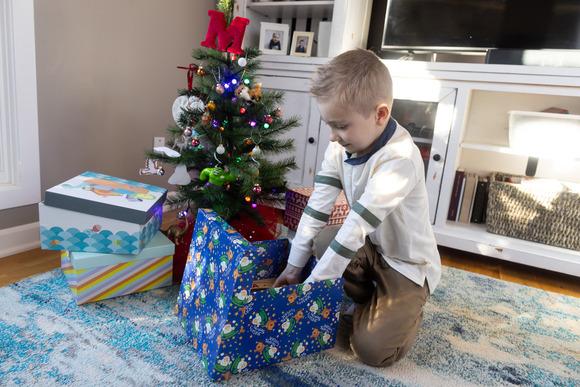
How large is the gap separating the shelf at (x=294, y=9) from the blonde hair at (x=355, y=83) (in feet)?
3.98

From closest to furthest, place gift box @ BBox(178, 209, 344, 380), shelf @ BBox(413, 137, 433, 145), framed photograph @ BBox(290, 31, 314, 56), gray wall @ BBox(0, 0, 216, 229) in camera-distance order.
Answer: gift box @ BBox(178, 209, 344, 380), gray wall @ BBox(0, 0, 216, 229), shelf @ BBox(413, 137, 433, 145), framed photograph @ BBox(290, 31, 314, 56)

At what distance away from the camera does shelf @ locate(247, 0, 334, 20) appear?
2.09 m

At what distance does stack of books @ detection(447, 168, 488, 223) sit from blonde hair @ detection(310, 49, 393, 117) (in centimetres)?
108

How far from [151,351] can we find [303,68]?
148 cm

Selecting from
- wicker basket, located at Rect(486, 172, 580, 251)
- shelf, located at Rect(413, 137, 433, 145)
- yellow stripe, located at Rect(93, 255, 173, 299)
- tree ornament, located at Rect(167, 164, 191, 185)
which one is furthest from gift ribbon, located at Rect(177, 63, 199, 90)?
wicker basket, located at Rect(486, 172, 580, 251)

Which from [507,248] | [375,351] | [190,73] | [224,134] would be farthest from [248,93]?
[507,248]

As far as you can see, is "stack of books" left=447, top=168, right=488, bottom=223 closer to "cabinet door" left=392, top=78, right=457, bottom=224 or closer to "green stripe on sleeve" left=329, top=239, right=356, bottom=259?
"cabinet door" left=392, top=78, right=457, bottom=224

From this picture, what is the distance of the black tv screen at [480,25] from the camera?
1718mm

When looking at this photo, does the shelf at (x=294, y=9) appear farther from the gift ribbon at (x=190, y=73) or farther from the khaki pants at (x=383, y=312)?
the khaki pants at (x=383, y=312)

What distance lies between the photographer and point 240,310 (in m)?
0.84

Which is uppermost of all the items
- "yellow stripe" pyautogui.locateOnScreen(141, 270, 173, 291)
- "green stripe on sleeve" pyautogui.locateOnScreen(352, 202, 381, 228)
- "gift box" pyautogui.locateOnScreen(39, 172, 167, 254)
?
"green stripe on sleeve" pyautogui.locateOnScreen(352, 202, 381, 228)

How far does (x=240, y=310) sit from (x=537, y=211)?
1.40 meters

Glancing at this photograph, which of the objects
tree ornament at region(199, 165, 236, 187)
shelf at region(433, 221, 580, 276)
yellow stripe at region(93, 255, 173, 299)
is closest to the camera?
yellow stripe at region(93, 255, 173, 299)

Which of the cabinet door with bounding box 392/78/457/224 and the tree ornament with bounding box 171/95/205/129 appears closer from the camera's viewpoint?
the tree ornament with bounding box 171/95/205/129
